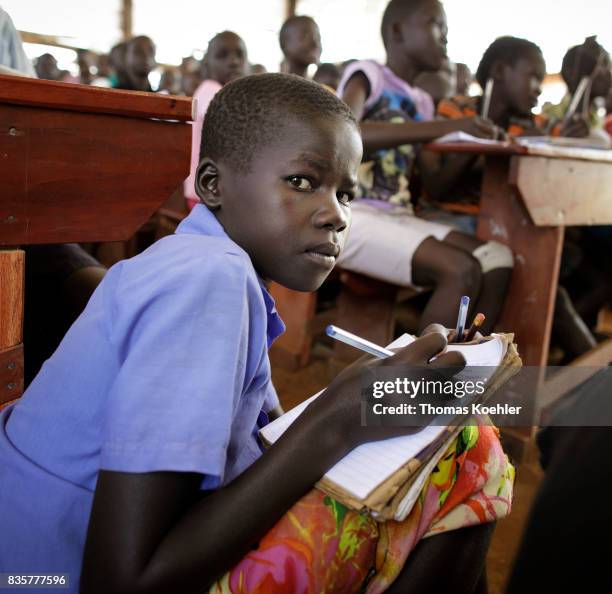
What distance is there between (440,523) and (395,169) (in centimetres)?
164

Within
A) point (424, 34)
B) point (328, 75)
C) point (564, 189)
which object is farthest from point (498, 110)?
point (328, 75)

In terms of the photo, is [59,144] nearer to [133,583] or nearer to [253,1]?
[133,583]

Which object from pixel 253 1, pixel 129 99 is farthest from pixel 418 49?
pixel 253 1

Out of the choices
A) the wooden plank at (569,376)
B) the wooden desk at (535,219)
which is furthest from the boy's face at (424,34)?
the wooden plank at (569,376)

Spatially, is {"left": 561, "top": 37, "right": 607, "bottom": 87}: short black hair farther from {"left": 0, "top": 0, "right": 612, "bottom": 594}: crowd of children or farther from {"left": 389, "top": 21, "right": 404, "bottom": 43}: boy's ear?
{"left": 0, "top": 0, "right": 612, "bottom": 594}: crowd of children

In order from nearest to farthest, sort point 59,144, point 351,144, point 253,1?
point 351,144, point 59,144, point 253,1

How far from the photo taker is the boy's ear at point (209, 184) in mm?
813

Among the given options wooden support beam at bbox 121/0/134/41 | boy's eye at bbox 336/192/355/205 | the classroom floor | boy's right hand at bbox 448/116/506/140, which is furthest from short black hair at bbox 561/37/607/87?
wooden support beam at bbox 121/0/134/41

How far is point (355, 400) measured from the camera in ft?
2.14

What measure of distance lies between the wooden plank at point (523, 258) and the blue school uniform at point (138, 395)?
140 cm

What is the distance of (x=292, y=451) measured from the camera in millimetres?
623

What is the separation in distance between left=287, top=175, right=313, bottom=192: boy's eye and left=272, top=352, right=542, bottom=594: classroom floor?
17.2 inches

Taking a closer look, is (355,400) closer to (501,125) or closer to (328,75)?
(501,125)

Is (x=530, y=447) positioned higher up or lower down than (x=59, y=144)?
lower down
